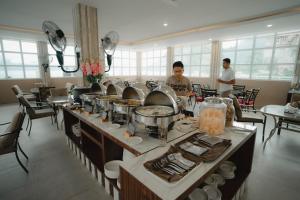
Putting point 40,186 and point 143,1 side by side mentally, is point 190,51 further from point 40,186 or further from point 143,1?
point 40,186

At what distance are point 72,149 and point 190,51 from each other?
7.87 m

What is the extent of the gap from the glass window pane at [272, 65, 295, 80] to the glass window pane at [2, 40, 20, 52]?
1105 cm

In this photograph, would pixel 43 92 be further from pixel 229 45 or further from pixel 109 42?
pixel 229 45

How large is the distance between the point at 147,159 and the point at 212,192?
0.69 meters

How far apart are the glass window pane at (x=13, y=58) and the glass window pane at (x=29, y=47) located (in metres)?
0.38

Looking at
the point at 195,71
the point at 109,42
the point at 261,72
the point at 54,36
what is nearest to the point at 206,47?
the point at 195,71

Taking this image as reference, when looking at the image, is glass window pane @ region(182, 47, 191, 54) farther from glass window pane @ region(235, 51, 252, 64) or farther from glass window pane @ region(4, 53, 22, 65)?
glass window pane @ region(4, 53, 22, 65)

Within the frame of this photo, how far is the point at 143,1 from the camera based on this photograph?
131 inches

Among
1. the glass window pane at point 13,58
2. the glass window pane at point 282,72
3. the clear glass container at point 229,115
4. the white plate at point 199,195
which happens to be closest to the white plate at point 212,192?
the white plate at point 199,195

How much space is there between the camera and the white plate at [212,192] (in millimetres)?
1136

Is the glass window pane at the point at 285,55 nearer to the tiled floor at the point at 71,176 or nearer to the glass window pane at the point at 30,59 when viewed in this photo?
the tiled floor at the point at 71,176

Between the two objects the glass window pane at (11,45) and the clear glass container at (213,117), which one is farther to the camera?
the glass window pane at (11,45)

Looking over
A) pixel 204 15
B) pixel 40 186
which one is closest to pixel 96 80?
pixel 40 186

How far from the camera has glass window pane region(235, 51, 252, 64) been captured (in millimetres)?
6465
